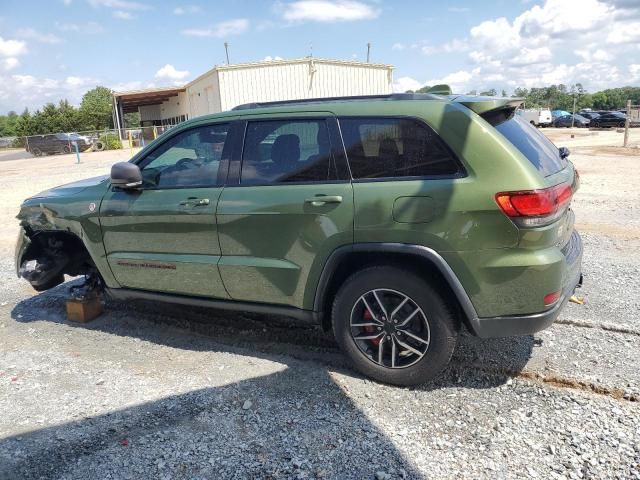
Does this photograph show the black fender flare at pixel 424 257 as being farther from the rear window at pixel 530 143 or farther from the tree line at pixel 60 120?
the tree line at pixel 60 120

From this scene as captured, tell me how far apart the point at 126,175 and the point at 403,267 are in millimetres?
2195

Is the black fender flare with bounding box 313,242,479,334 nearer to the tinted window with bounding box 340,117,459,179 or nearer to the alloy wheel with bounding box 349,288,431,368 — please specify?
the alloy wheel with bounding box 349,288,431,368

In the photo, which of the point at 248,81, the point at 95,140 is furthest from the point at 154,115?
the point at 248,81

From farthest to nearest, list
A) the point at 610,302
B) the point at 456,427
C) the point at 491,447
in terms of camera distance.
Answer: the point at 610,302 → the point at 456,427 → the point at 491,447

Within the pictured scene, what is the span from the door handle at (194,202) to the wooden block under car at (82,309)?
1.75 m

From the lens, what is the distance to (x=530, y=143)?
3.31 meters

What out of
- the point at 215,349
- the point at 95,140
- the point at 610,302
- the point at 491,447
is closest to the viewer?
the point at 491,447

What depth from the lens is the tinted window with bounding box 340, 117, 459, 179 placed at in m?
3.09

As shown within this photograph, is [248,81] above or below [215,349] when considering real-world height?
above

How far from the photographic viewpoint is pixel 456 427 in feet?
9.66

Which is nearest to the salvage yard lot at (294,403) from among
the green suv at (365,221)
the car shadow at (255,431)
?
the car shadow at (255,431)

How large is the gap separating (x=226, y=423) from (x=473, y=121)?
237 centimetres

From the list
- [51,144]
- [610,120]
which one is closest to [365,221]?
[51,144]

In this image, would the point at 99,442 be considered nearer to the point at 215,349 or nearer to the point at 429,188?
the point at 215,349
